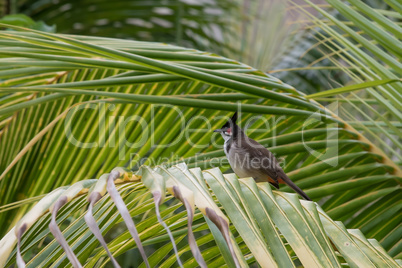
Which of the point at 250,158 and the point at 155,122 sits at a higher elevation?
the point at 155,122

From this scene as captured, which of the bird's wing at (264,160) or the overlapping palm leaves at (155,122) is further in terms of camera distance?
the bird's wing at (264,160)

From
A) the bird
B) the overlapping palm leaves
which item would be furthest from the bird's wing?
the overlapping palm leaves

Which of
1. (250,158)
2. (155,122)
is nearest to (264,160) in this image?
(250,158)

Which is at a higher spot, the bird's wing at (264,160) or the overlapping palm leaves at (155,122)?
the overlapping palm leaves at (155,122)

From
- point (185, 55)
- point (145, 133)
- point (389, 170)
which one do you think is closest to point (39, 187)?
point (145, 133)

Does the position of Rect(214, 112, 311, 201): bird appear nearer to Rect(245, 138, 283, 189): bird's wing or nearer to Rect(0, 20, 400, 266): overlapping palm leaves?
Rect(245, 138, 283, 189): bird's wing

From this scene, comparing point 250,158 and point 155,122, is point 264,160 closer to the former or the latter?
point 250,158

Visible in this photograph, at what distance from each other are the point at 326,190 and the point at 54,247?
825 mm

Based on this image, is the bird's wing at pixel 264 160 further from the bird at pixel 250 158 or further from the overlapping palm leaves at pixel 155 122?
the overlapping palm leaves at pixel 155 122

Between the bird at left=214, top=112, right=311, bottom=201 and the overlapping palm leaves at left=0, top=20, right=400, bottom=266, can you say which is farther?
the bird at left=214, top=112, right=311, bottom=201

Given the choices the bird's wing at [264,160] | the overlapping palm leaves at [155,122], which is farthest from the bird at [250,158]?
the overlapping palm leaves at [155,122]

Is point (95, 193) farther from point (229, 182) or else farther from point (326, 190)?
point (326, 190)

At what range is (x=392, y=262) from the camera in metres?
0.83

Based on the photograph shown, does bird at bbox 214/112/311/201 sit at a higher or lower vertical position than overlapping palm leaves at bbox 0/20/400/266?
lower
